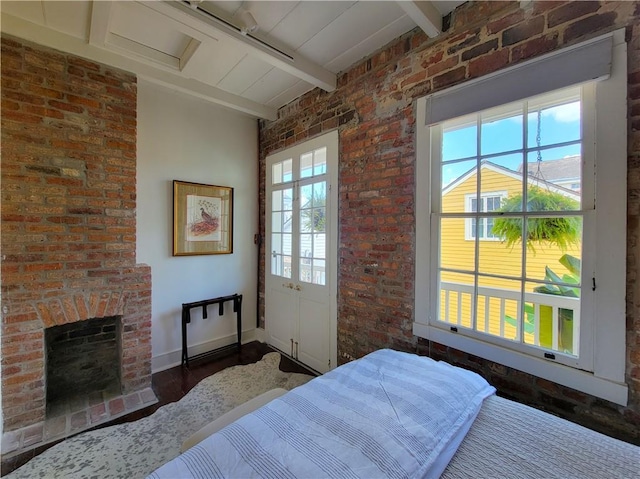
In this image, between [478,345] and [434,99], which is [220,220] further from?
[478,345]

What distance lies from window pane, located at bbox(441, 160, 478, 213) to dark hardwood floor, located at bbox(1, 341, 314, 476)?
214 cm

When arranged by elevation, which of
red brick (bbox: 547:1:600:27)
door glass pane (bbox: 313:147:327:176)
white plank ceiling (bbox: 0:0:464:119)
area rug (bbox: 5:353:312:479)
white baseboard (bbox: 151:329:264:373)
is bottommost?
area rug (bbox: 5:353:312:479)

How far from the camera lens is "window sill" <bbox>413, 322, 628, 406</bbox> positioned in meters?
1.25

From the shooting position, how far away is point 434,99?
1.82 m

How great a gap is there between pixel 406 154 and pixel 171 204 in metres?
2.40

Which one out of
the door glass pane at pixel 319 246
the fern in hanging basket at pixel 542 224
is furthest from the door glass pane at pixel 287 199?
the fern in hanging basket at pixel 542 224

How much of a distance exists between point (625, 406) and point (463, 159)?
1473mm

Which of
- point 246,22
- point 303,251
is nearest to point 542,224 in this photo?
point 303,251

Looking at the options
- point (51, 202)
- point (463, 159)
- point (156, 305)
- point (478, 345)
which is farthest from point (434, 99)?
point (156, 305)

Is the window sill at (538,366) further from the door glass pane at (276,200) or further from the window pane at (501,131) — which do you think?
the door glass pane at (276,200)

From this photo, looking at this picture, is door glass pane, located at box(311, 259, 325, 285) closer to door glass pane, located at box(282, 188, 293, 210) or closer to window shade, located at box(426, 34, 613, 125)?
door glass pane, located at box(282, 188, 293, 210)

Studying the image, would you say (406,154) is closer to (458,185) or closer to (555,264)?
(458,185)

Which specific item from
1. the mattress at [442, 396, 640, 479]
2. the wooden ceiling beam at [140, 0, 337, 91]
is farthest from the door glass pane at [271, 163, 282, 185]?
the mattress at [442, 396, 640, 479]

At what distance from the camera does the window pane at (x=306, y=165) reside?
280cm
